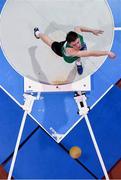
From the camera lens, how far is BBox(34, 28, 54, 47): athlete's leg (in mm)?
2504

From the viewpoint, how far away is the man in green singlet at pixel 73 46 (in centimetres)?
228

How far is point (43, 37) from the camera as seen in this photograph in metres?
2.52

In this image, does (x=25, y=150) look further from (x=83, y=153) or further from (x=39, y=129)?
(x=83, y=153)

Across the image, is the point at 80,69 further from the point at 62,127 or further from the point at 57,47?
the point at 62,127

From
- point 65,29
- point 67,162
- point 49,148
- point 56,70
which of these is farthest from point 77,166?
point 65,29

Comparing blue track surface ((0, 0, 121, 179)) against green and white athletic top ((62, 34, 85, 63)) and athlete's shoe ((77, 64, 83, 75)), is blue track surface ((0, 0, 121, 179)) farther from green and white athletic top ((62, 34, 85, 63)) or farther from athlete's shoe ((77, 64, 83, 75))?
green and white athletic top ((62, 34, 85, 63))

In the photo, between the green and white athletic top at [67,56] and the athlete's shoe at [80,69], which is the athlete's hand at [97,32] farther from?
the athlete's shoe at [80,69]

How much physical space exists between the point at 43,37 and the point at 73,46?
0.31m

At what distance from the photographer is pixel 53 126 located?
2.60 metres

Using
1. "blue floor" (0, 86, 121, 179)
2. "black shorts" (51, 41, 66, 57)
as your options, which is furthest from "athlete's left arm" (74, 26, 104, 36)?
"blue floor" (0, 86, 121, 179)

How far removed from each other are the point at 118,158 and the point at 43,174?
1.80ft

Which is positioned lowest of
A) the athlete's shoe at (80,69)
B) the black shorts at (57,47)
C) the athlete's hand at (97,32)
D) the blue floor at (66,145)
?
the blue floor at (66,145)

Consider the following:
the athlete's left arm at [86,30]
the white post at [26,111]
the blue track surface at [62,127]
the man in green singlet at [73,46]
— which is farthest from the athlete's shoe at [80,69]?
the white post at [26,111]

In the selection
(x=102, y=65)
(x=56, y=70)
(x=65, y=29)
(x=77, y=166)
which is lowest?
(x=77, y=166)
